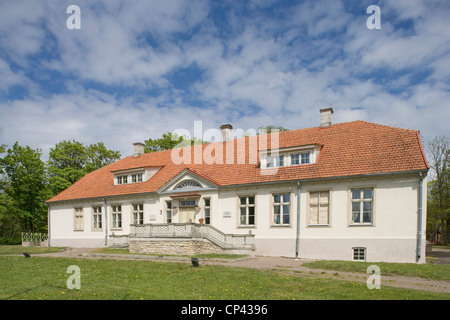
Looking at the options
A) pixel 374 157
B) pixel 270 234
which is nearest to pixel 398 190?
pixel 374 157

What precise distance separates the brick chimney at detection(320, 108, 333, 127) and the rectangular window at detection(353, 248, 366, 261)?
8956 millimetres

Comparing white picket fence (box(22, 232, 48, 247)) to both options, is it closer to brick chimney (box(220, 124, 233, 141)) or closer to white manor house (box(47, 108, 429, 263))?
white manor house (box(47, 108, 429, 263))

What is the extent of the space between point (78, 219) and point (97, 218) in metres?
2.56

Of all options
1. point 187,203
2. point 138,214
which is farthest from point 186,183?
point 138,214

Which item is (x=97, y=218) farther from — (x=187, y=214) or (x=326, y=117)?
(x=326, y=117)

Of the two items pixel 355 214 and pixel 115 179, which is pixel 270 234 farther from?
pixel 115 179

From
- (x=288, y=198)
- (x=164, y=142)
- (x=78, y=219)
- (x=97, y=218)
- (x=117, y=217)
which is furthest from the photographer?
(x=164, y=142)

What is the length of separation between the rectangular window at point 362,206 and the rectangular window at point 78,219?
71.9ft

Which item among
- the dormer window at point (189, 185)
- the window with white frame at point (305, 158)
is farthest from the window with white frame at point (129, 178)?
the window with white frame at point (305, 158)

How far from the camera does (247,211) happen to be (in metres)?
22.8

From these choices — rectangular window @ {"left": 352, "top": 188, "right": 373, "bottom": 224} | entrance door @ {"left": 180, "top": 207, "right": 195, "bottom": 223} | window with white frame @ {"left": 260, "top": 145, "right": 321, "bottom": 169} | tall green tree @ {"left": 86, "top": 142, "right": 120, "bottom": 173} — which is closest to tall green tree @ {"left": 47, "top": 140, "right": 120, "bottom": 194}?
tall green tree @ {"left": 86, "top": 142, "right": 120, "bottom": 173}

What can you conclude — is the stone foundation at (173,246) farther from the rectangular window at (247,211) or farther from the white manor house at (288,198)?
the rectangular window at (247,211)

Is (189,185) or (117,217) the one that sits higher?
(189,185)

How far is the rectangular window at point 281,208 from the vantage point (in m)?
21.5
